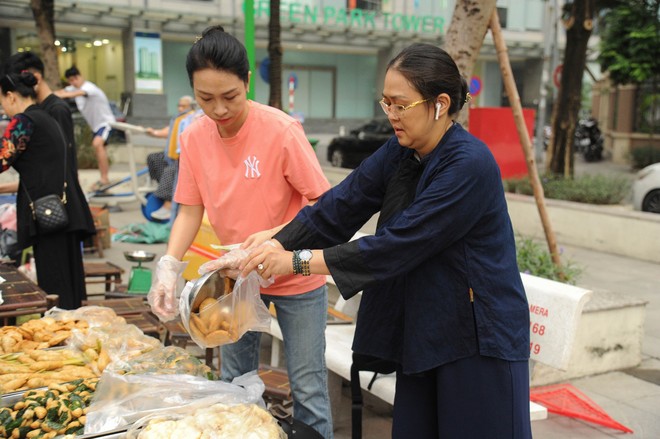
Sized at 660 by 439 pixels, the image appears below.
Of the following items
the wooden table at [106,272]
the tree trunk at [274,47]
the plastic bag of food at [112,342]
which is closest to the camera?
the plastic bag of food at [112,342]

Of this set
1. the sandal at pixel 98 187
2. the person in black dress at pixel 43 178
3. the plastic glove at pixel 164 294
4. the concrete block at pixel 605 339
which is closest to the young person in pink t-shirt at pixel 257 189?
the plastic glove at pixel 164 294

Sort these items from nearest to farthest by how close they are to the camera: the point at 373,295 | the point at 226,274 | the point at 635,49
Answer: the point at 373,295, the point at 226,274, the point at 635,49

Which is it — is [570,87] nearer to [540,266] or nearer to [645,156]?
[540,266]

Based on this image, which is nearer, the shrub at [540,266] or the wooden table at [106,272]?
the shrub at [540,266]

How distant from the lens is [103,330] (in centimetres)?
329

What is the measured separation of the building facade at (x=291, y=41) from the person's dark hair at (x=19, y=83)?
19.3 meters

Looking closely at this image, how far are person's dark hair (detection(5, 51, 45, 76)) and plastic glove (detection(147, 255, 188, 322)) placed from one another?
2.50 meters

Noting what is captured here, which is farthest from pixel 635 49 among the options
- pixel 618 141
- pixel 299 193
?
pixel 299 193

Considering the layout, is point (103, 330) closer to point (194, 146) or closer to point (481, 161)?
point (194, 146)

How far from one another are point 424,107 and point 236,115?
866mm

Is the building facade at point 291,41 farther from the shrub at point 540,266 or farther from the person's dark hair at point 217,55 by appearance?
the person's dark hair at point 217,55

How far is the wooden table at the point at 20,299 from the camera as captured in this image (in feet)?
11.7

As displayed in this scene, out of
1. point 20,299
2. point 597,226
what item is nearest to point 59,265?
point 20,299

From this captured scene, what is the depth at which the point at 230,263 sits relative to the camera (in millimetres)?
2375
